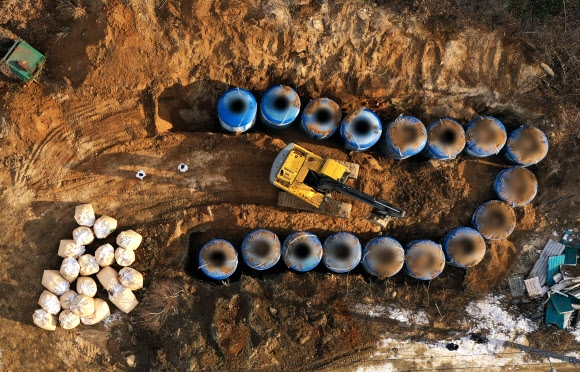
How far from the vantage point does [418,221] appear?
15047mm

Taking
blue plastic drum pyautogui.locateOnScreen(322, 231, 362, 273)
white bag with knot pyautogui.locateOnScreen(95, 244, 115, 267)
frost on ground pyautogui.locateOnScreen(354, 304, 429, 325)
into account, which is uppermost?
blue plastic drum pyautogui.locateOnScreen(322, 231, 362, 273)

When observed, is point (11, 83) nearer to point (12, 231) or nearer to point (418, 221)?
point (12, 231)

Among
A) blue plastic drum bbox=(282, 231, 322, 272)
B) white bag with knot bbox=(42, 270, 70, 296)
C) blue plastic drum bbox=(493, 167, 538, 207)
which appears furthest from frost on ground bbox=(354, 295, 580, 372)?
white bag with knot bbox=(42, 270, 70, 296)

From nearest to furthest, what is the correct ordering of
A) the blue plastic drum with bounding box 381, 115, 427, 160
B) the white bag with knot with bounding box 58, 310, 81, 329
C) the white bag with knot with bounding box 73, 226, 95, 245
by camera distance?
1. the white bag with knot with bounding box 58, 310, 81, 329
2. the white bag with knot with bounding box 73, 226, 95, 245
3. the blue plastic drum with bounding box 381, 115, 427, 160

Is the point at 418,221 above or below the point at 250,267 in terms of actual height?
above

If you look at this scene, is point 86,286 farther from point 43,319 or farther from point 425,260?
point 425,260

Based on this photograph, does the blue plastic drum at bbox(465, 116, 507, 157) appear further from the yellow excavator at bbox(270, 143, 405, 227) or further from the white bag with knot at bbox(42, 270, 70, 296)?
the white bag with knot at bbox(42, 270, 70, 296)

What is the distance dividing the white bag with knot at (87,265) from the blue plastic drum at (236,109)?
607 cm

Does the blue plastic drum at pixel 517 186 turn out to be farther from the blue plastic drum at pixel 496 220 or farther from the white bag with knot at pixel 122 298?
the white bag with knot at pixel 122 298

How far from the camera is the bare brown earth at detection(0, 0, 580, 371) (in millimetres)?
13594

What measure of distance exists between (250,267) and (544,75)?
11971 millimetres

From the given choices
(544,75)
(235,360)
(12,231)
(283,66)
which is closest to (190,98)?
(283,66)

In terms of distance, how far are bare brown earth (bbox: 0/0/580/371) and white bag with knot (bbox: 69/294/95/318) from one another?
0.85 meters

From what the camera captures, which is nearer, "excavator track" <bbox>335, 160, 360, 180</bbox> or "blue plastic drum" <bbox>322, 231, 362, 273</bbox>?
"blue plastic drum" <bbox>322, 231, 362, 273</bbox>
